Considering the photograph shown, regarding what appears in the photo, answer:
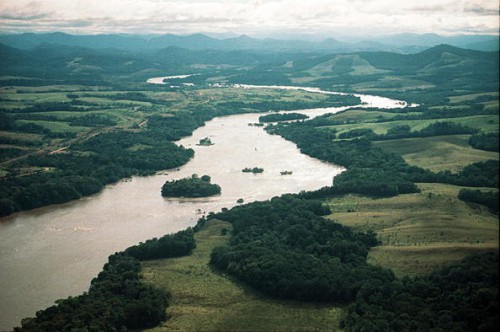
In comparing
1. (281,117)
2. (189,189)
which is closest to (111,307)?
(189,189)

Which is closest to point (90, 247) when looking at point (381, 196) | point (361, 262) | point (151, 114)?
point (361, 262)

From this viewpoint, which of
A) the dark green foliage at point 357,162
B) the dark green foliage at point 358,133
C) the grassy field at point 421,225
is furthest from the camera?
the dark green foliage at point 358,133

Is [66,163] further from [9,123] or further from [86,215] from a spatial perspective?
[9,123]

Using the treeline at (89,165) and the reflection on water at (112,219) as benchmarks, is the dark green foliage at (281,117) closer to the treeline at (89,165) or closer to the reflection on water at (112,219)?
the treeline at (89,165)

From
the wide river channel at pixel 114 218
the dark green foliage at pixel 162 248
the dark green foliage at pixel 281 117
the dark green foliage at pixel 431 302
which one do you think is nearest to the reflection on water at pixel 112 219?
the wide river channel at pixel 114 218

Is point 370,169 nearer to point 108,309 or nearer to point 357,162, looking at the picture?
point 357,162

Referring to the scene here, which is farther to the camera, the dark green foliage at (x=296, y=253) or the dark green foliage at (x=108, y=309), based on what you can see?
the dark green foliage at (x=296, y=253)
